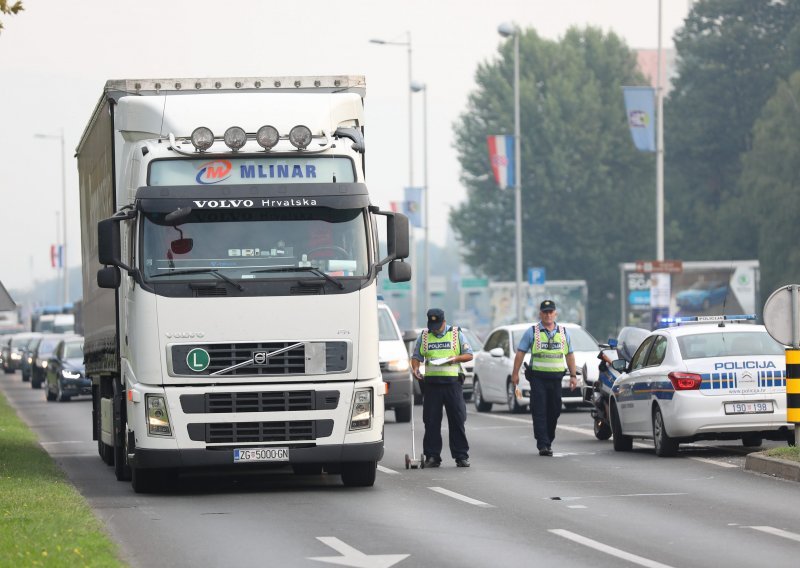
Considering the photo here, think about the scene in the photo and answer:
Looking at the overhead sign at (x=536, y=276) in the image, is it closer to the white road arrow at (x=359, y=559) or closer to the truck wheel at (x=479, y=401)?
the truck wheel at (x=479, y=401)

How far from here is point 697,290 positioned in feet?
186

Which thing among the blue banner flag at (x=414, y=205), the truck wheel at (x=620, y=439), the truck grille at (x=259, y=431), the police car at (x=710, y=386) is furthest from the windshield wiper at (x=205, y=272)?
the blue banner flag at (x=414, y=205)

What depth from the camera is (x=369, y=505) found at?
15906mm

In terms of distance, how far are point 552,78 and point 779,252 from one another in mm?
20900

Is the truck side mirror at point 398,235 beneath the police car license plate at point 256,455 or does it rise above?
above

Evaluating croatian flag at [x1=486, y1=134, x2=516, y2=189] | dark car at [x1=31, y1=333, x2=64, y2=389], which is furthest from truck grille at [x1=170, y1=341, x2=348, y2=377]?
dark car at [x1=31, y1=333, x2=64, y2=389]

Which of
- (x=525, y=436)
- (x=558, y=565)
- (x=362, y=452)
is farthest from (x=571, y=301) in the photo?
(x=558, y=565)

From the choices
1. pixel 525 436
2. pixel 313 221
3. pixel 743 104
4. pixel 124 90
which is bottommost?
pixel 525 436

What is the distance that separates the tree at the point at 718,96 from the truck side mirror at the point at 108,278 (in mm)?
68031

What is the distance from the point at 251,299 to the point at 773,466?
559 centimetres

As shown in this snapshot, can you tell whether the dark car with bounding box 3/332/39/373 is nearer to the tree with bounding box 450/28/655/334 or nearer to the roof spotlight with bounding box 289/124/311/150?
the tree with bounding box 450/28/655/334

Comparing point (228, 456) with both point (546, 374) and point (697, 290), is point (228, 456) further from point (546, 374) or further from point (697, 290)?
point (697, 290)

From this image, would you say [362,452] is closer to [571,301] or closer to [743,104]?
[571,301]

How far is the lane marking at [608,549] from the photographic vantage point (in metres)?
11.7
